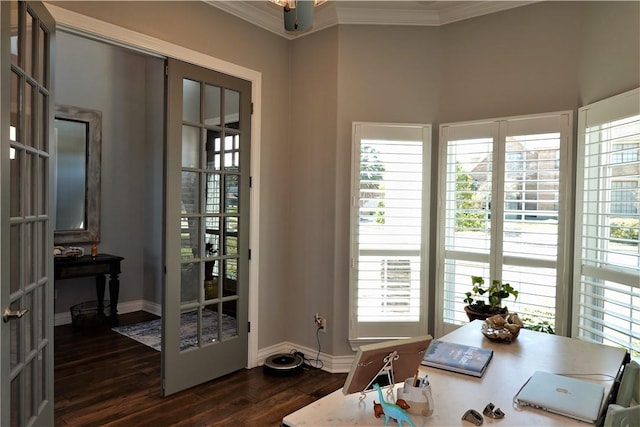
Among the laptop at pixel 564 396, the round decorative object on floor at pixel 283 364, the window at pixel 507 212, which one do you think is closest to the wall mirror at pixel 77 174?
the round decorative object on floor at pixel 283 364

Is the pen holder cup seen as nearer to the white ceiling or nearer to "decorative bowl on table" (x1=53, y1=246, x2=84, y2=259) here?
the white ceiling

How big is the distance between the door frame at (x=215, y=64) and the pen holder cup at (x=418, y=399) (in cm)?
232

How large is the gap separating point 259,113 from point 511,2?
82.3 inches

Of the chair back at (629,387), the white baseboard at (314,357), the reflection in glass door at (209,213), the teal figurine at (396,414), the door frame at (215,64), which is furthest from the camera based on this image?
the white baseboard at (314,357)

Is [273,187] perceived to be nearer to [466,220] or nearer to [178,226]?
[178,226]

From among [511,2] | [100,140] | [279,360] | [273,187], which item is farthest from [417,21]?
[100,140]

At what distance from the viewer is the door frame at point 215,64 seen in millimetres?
2428

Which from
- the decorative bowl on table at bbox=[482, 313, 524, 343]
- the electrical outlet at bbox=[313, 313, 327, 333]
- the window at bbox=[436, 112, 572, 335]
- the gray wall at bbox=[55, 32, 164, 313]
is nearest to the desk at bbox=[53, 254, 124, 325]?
the gray wall at bbox=[55, 32, 164, 313]

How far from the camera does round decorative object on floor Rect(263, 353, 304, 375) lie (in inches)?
130

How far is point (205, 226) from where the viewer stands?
3.13 m

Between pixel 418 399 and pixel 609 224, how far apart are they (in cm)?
191

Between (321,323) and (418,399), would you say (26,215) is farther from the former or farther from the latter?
(321,323)

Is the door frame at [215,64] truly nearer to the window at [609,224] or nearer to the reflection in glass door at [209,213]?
the reflection in glass door at [209,213]

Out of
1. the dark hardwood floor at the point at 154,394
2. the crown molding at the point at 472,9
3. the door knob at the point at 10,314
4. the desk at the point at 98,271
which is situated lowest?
the dark hardwood floor at the point at 154,394
